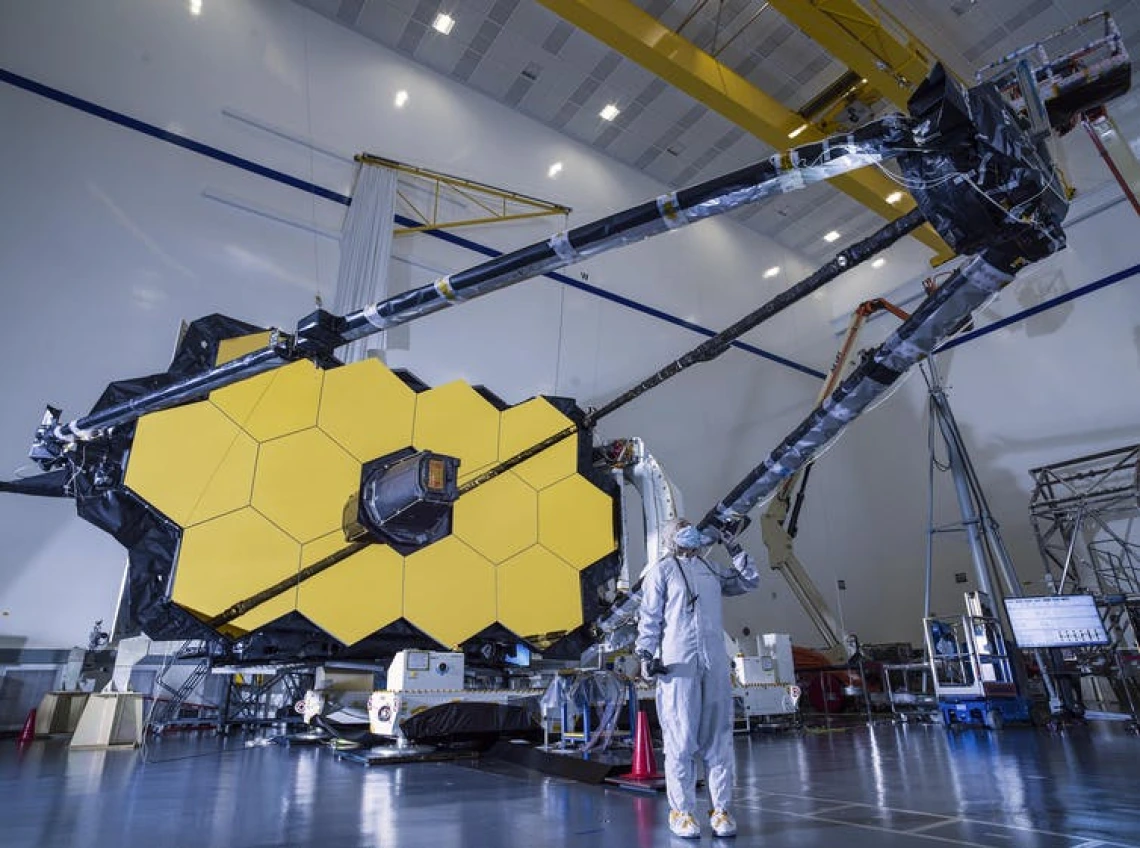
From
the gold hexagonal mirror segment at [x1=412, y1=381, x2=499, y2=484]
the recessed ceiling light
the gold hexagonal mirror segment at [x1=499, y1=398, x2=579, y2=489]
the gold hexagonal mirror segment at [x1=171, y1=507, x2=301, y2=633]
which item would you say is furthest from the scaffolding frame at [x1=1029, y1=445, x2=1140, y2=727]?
the recessed ceiling light

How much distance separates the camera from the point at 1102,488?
31.1 ft

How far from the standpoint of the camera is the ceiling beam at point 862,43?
789 cm

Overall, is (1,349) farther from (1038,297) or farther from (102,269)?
(1038,297)

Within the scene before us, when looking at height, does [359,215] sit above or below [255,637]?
above

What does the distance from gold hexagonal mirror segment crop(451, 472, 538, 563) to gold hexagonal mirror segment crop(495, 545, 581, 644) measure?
0.49ft

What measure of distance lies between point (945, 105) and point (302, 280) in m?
7.29

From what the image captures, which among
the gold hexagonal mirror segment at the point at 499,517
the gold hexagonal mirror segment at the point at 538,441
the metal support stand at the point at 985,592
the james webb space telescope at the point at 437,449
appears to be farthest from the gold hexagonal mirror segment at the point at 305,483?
the metal support stand at the point at 985,592

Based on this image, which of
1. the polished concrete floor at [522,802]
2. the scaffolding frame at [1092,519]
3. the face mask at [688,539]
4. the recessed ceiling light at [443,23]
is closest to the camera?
the polished concrete floor at [522,802]

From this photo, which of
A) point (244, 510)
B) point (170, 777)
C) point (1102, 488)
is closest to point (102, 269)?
point (244, 510)

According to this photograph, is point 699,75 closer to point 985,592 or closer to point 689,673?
point 985,592

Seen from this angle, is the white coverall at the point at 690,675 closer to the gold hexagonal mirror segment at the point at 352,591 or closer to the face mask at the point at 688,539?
the face mask at the point at 688,539

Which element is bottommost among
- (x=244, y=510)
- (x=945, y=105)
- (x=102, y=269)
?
(x=244, y=510)

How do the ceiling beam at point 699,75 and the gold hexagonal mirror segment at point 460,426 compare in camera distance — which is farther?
the ceiling beam at point 699,75

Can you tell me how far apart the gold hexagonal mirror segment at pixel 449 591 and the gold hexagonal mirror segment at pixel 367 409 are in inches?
45.6
